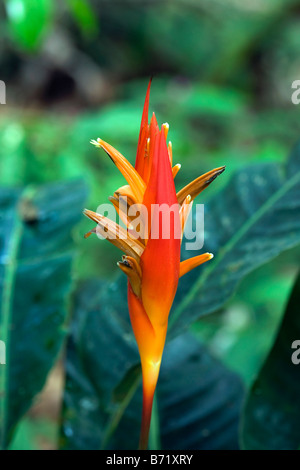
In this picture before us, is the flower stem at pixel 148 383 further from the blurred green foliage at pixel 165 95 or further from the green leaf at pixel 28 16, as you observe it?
the blurred green foliage at pixel 165 95

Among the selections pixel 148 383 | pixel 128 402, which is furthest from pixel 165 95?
pixel 148 383

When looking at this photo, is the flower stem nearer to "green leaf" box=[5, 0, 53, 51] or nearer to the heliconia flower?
the heliconia flower

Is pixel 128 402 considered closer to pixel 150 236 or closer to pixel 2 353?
pixel 2 353

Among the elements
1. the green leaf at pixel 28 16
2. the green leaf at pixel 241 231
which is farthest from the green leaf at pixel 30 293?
the green leaf at pixel 28 16

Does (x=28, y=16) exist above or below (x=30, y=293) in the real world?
above

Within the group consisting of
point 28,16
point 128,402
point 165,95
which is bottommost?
point 128,402
